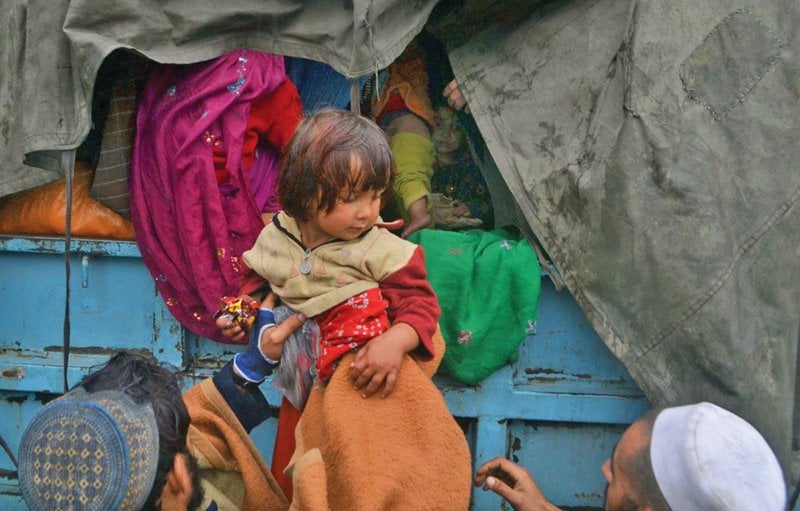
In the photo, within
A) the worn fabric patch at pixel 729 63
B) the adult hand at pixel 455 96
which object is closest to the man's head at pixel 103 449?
the adult hand at pixel 455 96

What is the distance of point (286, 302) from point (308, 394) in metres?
0.25

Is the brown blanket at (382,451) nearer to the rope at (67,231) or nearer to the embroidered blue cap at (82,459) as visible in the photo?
the embroidered blue cap at (82,459)

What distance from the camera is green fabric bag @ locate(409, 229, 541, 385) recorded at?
8.80 feet

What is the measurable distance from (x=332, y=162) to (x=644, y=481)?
38.2 inches

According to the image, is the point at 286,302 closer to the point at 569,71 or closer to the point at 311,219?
the point at 311,219

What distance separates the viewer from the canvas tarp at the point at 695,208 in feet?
8.20

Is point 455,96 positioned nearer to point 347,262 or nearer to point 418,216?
point 418,216

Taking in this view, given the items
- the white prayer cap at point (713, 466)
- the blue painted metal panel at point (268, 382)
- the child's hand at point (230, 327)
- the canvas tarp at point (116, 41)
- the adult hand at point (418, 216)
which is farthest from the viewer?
the adult hand at point (418, 216)

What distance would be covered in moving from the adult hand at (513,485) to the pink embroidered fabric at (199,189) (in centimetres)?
91

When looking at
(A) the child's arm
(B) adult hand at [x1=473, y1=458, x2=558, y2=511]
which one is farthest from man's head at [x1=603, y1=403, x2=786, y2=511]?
(A) the child's arm

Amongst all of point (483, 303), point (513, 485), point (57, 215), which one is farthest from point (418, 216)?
point (57, 215)

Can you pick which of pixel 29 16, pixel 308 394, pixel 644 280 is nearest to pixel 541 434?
pixel 644 280

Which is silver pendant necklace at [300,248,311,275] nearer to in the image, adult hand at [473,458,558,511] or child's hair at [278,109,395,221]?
child's hair at [278,109,395,221]

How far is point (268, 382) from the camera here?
281cm
